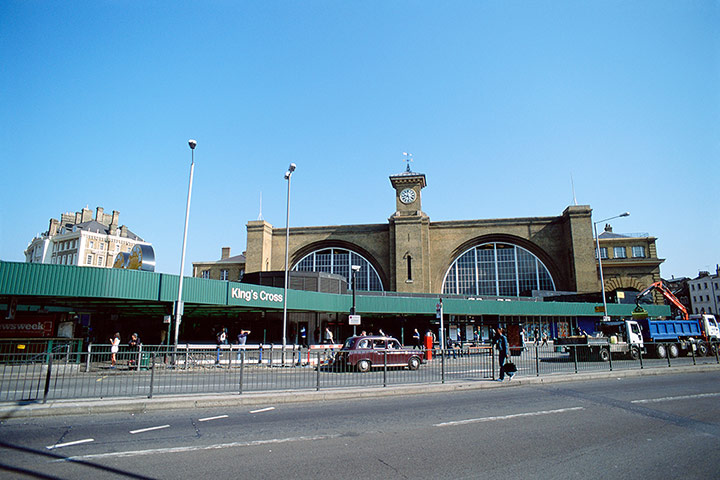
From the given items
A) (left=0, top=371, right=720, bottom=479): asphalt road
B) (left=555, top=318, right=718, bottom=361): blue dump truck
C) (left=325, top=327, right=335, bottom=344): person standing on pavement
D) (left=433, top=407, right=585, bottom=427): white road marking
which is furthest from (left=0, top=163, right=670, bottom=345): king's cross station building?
(left=433, top=407, right=585, bottom=427): white road marking

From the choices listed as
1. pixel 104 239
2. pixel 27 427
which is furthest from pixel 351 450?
pixel 104 239

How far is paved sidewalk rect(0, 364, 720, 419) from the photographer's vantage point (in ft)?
30.9

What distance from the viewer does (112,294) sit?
68.3 feet

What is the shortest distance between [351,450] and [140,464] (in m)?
2.86

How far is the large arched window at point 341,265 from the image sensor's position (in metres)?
50.4

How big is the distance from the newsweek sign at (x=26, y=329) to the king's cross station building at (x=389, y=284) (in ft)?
0.15

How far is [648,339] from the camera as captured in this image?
24828mm

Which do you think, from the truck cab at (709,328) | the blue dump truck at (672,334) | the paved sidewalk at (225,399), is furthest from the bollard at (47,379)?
the truck cab at (709,328)

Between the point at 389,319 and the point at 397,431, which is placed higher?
the point at 389,319

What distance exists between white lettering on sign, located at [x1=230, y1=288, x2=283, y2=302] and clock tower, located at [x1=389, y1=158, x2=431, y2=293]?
70.5 feet

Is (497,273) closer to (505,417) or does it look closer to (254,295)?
(254,295)

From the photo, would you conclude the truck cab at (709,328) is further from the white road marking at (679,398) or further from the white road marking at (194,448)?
the white road marking at (194,448)

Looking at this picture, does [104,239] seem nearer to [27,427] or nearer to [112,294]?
[112,294]

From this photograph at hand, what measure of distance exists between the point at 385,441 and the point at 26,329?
20754 mm
